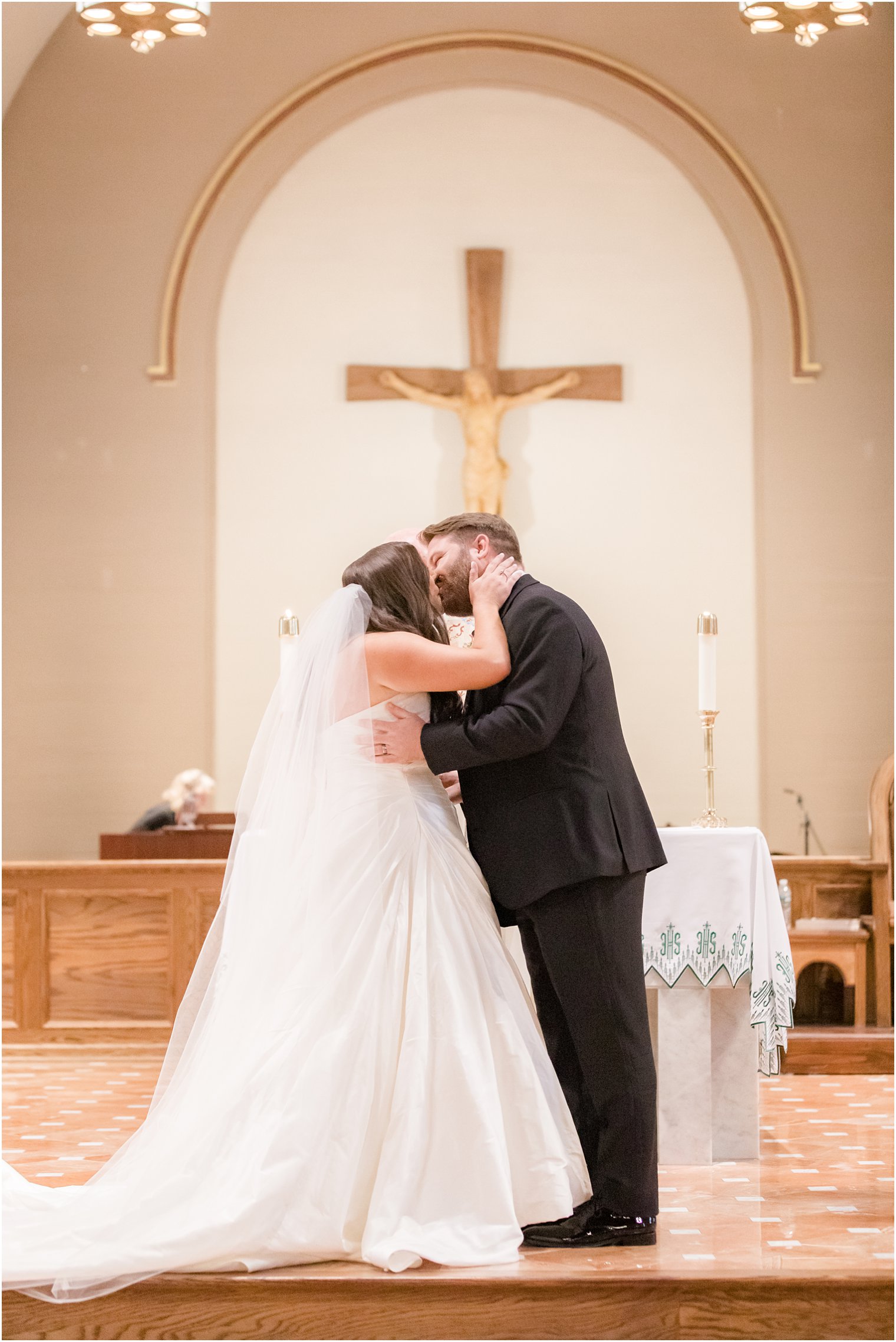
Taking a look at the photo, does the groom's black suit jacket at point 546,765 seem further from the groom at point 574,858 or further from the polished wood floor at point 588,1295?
the polished wood floor at point 588,1295

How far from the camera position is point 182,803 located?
21.2ft

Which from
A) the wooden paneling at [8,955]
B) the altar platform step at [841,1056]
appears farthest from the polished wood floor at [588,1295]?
the wooden paneling at [8,955]

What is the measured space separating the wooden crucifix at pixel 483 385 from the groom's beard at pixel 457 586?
163 inches

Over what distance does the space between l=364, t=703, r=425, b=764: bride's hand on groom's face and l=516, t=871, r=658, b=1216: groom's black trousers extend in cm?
44

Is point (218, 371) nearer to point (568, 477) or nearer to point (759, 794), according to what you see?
point (568, 477)

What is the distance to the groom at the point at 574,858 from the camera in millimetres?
2922

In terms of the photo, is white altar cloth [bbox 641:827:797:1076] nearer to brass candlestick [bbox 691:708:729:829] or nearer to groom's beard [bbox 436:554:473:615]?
brass candlestick [bbox 691:708:729:829]

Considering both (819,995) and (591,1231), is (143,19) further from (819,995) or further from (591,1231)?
(591,1231)

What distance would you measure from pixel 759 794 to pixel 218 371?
12.1 ft

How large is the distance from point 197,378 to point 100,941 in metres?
3.10

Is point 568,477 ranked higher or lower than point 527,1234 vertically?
higher

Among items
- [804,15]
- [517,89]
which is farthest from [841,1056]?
[517,89]

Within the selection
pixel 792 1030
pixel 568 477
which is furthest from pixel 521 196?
pixel 792 1030

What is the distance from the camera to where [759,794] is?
7254 millimetres
